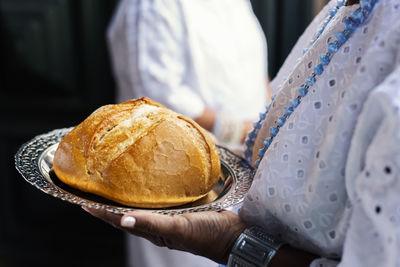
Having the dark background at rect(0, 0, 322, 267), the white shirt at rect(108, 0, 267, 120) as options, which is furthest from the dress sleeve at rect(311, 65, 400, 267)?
the dark background at rect(0, 0, 322, 267)

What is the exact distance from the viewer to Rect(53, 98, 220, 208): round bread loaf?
0.90 m

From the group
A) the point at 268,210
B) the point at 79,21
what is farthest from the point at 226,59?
the point at 268,210

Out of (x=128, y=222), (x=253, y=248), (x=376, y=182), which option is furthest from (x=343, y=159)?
(x=128, y=222)

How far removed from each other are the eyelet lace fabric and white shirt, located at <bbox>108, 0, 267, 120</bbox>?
1.07 metres

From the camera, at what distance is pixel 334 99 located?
76 cm

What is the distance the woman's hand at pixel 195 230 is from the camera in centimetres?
84

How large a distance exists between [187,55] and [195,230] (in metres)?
1.19

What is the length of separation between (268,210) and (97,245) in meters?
2.13

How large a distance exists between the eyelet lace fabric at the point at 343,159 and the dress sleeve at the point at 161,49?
3.47 ft

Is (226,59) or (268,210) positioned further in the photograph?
(226,59)

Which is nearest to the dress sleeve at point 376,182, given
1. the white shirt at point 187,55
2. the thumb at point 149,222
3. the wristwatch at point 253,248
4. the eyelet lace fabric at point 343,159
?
the eyelet lace fabric at point 343,159

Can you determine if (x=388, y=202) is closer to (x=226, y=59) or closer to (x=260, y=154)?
(x=260, y=154)

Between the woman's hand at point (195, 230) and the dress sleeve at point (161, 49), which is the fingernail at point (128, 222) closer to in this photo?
the woman's hand at point (195, 230)

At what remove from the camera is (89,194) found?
927 millimetres
